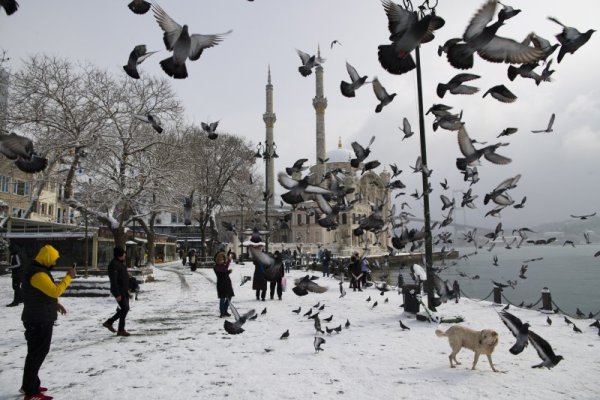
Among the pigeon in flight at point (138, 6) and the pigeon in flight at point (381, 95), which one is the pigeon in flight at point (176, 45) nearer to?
the pigeon in flight at point (138, 6)

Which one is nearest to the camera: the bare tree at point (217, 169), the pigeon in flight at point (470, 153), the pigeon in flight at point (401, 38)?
the pigeon in flight at point (401, 38)

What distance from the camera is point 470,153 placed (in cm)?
613

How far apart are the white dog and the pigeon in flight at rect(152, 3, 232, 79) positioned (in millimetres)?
5264

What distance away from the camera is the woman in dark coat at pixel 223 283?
10070 mm

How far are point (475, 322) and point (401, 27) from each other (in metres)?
8.56

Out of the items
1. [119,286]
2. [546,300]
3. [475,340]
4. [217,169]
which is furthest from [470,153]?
[217,169]

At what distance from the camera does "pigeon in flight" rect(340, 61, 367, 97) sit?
549 cm

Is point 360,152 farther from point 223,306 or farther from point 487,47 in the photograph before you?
point 223,306

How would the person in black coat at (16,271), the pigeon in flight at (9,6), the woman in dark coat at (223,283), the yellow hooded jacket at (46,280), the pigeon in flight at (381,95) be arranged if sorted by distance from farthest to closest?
the person in black coat at (16,271), the woman in dark coat at (223,283), the pigeon in flight at (381,95), the yellow hooded jacket at (46,280), the pigeon in flight at (9,6)

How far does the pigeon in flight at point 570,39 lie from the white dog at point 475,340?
3810 mm

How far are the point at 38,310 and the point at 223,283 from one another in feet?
17.8

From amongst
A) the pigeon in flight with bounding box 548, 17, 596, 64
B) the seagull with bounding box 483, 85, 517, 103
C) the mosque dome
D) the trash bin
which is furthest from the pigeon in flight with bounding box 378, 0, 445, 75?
the mosque dome

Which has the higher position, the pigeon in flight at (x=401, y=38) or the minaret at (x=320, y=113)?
the minaret at (x=320, y=113)

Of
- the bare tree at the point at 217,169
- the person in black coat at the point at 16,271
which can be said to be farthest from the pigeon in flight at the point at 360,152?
the bare tree at the point at 217,169
